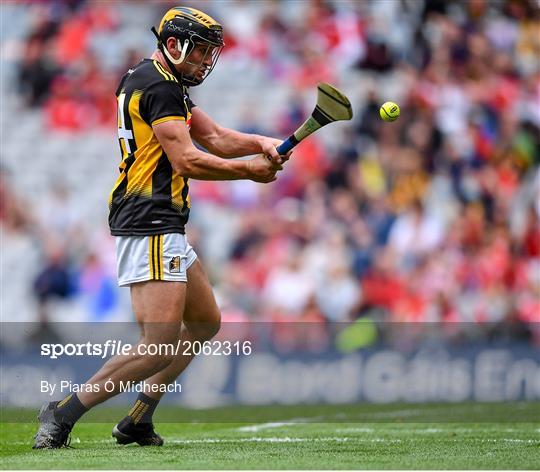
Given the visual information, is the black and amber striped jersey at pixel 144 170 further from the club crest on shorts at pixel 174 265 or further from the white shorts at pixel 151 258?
the club crest on shorts at pixel 174 265

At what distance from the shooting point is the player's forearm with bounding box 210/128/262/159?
6816 mm

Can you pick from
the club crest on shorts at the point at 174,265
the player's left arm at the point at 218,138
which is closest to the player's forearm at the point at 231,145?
the player's left arm at the point at 218,138

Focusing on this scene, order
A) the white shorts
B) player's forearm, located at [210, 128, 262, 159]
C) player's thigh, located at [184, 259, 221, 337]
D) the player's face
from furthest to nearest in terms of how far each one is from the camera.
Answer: player's forearm, located at [210, 128, 262, 159]
player's thigh, located at [184, 259, 221, 337]
the player's face
the white shorts

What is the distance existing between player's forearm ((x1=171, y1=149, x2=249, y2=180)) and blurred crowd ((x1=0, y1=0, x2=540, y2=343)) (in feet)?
21.0

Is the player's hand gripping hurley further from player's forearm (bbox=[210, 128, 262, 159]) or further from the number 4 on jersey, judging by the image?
the number 4 on jersey

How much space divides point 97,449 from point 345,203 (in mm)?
7929

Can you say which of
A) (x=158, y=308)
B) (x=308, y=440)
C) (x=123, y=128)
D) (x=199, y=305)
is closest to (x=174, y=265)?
(x=158, y=308)

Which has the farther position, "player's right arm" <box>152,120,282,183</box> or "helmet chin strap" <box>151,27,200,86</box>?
"helmet chin strap" <box>151,27,200,86</box>

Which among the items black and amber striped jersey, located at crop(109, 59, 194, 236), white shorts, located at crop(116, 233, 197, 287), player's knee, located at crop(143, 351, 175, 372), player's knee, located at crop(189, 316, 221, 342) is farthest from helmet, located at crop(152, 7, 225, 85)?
player's knee, located at crop(143, 351, 175, 372)

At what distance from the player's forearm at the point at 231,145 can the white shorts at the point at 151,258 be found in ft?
3.07

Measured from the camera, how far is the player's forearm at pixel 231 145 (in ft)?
22.4

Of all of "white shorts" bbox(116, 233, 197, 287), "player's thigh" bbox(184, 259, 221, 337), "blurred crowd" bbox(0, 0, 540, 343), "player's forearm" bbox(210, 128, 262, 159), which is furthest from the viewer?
"blurred crowd" bbox(0, 0, 540, 343)

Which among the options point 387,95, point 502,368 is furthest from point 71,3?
point 502,368

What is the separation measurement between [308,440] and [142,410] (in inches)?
42.6
